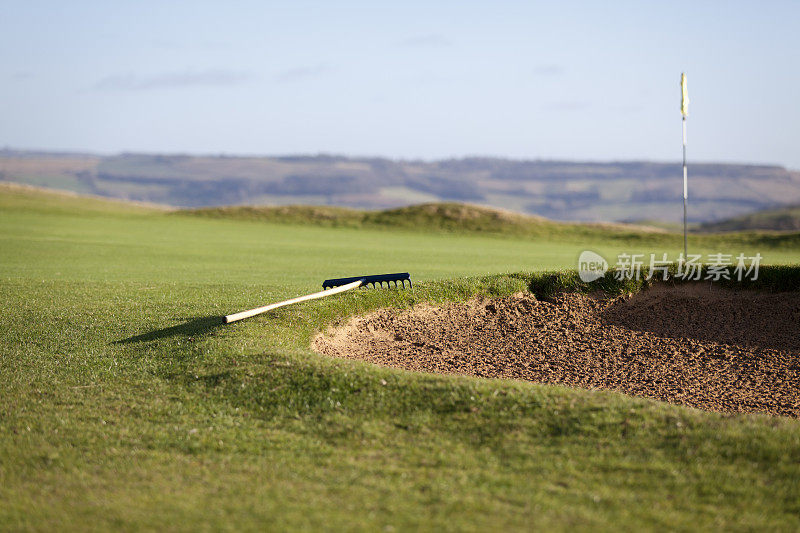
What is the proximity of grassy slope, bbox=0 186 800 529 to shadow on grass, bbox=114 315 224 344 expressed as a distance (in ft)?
0.19

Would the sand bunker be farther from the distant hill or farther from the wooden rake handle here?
the distant hill

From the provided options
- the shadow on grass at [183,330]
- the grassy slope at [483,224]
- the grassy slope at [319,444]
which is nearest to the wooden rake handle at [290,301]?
the grassy slope at [319,444]

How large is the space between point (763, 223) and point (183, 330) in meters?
172

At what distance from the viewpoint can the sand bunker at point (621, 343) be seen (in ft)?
29.7

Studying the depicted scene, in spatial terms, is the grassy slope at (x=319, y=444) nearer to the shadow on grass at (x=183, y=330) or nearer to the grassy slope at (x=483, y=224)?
the shadow on grass at (x=183, y=330)

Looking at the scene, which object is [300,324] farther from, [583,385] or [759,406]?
[759,406]

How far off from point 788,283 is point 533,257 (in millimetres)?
12032

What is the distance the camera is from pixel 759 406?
840cm

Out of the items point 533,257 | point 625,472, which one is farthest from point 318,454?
point 533,257

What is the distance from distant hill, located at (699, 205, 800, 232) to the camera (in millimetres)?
155262

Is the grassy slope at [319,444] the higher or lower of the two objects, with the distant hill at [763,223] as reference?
lower

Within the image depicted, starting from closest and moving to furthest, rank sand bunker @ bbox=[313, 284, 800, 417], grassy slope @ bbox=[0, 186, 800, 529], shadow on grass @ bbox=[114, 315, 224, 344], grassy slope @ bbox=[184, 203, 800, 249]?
grassy slope @ bbox=[0, 186, 800, 529], sand bunker @ bbox=[313, 284, 800, 417], shadow on grass @ bbox=[114, 315, 224, 344], grassy slope @ bbox=[184, 203, 800, 249]

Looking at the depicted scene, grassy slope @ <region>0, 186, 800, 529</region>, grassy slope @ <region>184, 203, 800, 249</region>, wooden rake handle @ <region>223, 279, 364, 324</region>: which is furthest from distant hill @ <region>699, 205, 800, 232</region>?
grassy slope @ <region>0, 186, 800, 529</region>

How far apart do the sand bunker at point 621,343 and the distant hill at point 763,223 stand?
15436cm
